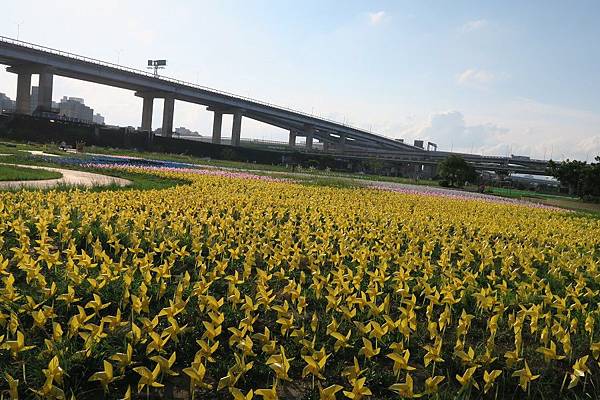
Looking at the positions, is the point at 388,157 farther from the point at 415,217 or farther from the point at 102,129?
the point at 415,217

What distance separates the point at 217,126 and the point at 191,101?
261 inches

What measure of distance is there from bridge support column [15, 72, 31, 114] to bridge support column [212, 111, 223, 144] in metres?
28.3

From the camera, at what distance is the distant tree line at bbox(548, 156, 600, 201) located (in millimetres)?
32625

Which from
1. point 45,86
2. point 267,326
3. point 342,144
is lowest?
point 267,326

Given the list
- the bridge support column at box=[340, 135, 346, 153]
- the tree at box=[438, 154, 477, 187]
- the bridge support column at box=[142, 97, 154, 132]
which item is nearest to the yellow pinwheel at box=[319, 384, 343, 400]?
the tree at box=[438, 154, 477, 187]

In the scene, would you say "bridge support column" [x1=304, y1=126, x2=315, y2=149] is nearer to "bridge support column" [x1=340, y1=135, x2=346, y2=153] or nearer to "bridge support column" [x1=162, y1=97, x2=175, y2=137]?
"bridge support column" [x1=340, y1=135, x2=346, y2=153]

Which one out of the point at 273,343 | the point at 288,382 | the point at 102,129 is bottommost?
the point at 288,382

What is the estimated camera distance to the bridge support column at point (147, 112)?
65438 millimetres

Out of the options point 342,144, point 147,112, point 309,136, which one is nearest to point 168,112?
point 147,112

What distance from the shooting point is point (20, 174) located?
12891mm

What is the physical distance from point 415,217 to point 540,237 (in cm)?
229

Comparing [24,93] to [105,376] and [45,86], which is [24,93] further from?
[105,376]

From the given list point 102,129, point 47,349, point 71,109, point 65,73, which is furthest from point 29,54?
point 71,109

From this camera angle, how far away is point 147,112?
65375mm
